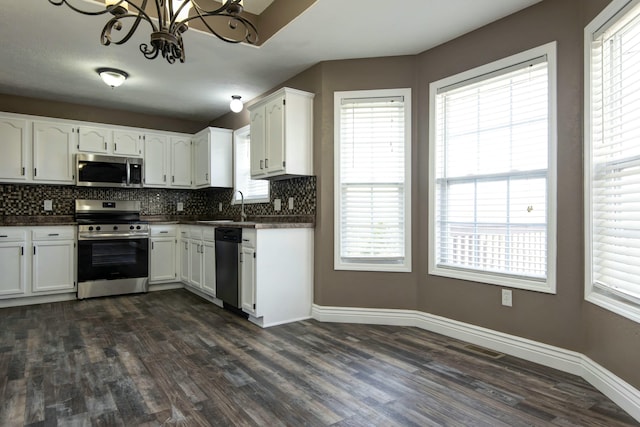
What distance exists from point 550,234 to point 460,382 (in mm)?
1158

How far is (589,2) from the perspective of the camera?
2.33 metres

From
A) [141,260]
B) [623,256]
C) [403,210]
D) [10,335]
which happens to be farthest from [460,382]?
[141,260]

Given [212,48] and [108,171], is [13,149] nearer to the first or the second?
[108,171]

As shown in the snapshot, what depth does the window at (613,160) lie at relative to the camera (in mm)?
2000

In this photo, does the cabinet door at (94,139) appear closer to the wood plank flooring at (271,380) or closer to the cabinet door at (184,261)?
the cabinet door at (184,261)

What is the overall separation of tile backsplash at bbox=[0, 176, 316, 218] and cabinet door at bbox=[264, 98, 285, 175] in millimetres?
328

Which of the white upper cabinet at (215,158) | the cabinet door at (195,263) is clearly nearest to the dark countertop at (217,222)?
the cabinet door at (195,263)

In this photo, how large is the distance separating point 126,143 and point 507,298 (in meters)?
4.89

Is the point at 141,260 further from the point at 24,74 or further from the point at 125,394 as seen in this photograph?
the point at 125,394

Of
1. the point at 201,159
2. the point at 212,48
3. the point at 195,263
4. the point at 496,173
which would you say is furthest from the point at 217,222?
the point at 496,173

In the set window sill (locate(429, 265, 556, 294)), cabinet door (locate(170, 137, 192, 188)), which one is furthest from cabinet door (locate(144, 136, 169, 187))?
window sill (locate(429, 265, 556, 294))

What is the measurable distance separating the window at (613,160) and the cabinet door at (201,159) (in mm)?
4271

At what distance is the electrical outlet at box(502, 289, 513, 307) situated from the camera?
9.12 feet

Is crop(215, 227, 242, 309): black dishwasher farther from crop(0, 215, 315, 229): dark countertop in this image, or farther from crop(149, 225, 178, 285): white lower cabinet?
crop(149, 225, 178, 285): white lower cabinet
